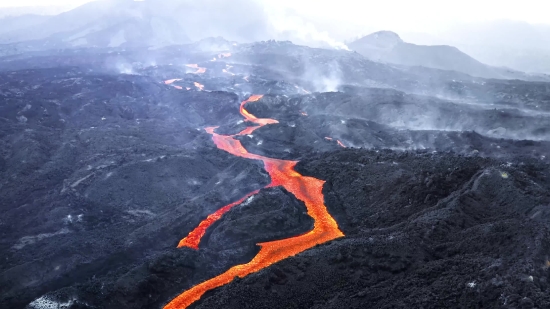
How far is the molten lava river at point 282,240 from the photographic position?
25.6 metres

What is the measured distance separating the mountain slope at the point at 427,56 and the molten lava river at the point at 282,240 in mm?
98327

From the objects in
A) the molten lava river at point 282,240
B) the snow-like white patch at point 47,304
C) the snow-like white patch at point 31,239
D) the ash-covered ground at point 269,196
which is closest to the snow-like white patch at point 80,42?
the ash-covered ground at point 269,196

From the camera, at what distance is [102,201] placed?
128 feet

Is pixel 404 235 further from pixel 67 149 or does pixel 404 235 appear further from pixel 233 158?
pixel 67 149

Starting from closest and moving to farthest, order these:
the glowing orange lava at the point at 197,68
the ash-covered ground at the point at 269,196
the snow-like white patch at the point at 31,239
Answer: the ash-covered ground at the point at 269,196, the snow-like white patch at the point at 31,239, the glowing orange lava at the point at 197,68

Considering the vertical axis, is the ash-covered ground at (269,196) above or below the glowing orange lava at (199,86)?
below

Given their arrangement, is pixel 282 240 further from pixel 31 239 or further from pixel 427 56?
pixel 427 56

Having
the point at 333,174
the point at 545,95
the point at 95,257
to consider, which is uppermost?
the point at 545,95

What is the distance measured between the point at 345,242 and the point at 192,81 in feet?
241

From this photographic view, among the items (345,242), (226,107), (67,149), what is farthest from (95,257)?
(226,107)

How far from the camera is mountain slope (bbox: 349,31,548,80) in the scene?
124 m

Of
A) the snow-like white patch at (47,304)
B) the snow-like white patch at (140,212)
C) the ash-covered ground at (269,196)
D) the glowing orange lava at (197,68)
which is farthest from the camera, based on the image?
the glowing orange lava at (197,68)

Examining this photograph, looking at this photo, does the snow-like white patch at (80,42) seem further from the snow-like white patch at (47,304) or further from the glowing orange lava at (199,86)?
the snow-like white patch at (47,304)

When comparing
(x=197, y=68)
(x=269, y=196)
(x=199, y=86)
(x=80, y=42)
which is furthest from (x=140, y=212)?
(x=80, y=42)
